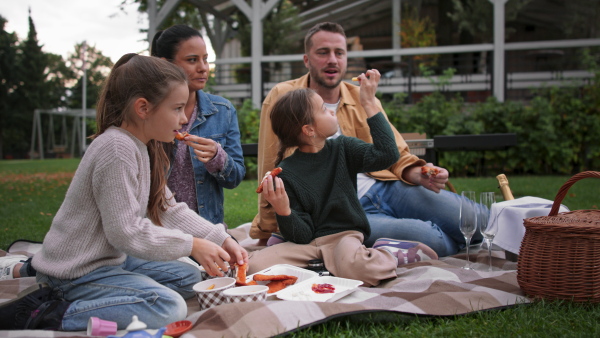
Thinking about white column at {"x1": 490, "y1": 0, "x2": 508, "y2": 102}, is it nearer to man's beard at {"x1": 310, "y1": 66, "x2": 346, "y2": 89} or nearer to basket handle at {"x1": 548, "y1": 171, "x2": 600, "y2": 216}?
man's beard at {"x1": 310, "y1": 66, "x2": 346, "y2": 89}

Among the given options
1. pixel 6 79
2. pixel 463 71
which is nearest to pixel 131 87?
pixel 463 71

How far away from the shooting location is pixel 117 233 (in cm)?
216

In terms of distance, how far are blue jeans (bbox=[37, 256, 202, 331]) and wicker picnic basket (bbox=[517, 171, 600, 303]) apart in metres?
1.73

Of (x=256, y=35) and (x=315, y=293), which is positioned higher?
(x=256, y=35)

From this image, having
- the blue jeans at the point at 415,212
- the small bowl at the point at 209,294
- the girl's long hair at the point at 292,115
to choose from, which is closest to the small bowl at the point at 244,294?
the small bowl at the point at 209,294

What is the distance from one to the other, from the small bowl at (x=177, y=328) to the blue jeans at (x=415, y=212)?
5.89 feet

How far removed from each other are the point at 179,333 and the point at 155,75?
3.83ft

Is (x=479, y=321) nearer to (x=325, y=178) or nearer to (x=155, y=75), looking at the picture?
(x=325, y=178)

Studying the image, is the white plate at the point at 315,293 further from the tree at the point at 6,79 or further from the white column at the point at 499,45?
the tree at the point at 6,79

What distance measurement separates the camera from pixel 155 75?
235cm

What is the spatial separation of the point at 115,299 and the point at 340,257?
4.20ft

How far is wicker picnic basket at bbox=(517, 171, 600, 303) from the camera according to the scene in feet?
7.89

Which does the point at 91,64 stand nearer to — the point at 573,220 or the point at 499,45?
the point at 499,45

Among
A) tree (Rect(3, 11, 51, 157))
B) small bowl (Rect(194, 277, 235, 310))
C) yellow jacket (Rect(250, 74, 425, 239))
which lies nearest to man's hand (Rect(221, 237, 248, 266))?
small bowl (Rect(194, 277, 235, 310))
